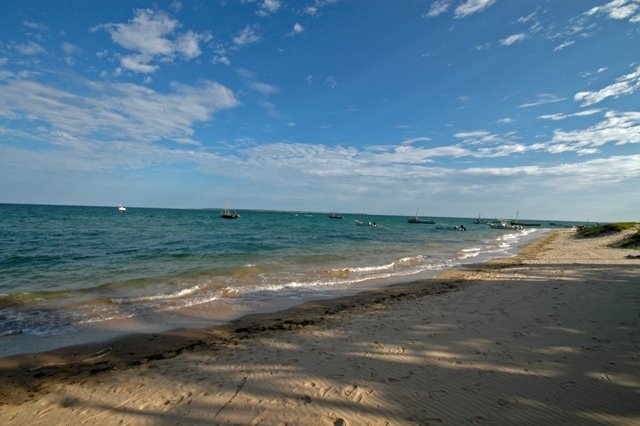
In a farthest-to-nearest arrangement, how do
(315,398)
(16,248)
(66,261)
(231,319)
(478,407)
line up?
1. (16,248)
2. (66,261)
3. (231,319)
4. (315,398)
5. (478,407)

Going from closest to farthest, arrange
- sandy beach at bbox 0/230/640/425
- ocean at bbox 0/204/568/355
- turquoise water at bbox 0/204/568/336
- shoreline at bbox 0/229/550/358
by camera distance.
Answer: sandy beach at bbox 0/230/640/425 → shoreline at bbox 0/229/550/358 → ocean at bbox 0/204/568/355 → turquoise water at bbox 0/204/568/336

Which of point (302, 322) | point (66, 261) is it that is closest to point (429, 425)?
point (302, 322)

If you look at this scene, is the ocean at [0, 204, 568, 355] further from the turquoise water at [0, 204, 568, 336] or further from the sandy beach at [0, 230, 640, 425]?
the sandy beach at [0, 230, 640, 425]

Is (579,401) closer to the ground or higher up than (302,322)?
higher up

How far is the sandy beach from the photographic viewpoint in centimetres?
389

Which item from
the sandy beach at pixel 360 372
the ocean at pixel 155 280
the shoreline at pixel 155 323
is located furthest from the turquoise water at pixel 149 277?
the sandy beach at pixel 360 372

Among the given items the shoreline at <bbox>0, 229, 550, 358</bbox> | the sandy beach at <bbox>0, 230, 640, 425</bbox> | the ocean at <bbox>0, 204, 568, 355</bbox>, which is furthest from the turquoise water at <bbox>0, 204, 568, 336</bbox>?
the sandy beach at <bbox>0, 230, 640, 425</bbox>

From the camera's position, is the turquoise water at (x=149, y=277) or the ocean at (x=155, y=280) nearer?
the ocean at (x=155, y=280)

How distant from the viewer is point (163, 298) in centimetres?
1045

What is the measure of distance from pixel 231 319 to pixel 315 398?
5.00 meters

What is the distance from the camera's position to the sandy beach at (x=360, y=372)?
3889 mm

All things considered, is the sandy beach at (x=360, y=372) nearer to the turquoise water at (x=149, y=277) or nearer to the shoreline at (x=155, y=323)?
the shoreline at (x=155, y=323)

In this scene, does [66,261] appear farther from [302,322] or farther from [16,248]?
[302,322]

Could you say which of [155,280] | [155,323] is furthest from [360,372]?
[155,280]
